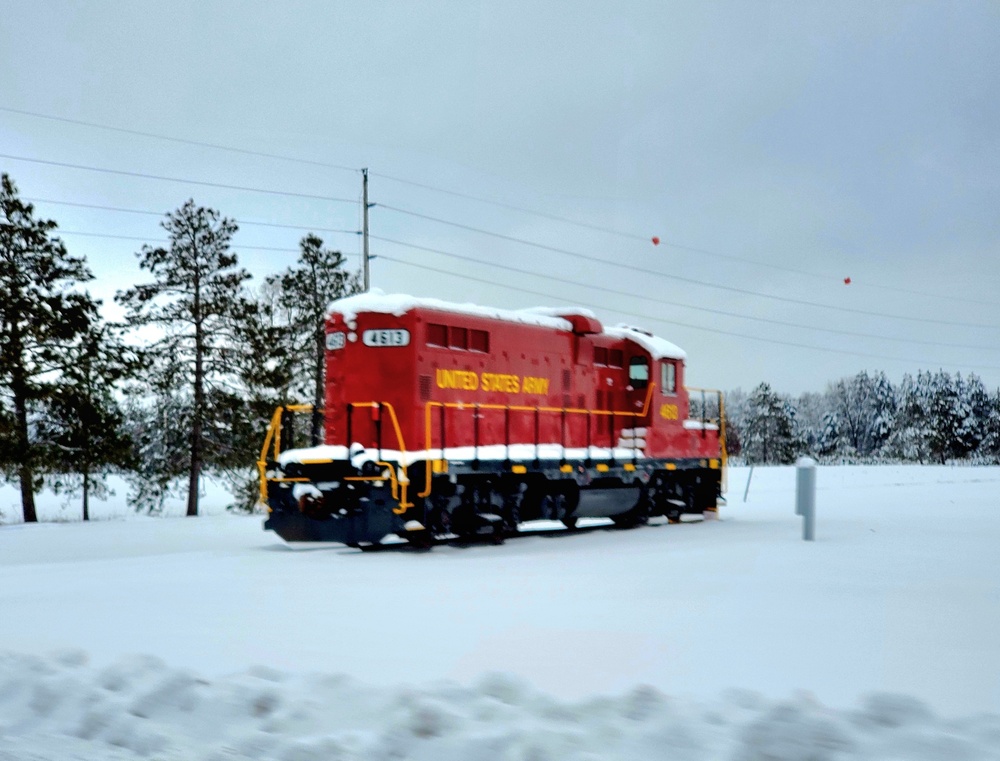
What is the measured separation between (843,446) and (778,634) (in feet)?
354

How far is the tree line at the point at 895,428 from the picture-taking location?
8375cm

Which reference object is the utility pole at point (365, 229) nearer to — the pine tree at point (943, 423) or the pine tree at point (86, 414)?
the pine tree at point (86, 414)

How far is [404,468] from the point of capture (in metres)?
12.4

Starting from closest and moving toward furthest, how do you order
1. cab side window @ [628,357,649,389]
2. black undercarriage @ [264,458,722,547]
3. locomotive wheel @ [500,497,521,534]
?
black undercarriage @ [264,458,722,547] < locomotive wheel @ [500,497,521,534] < cab side window @ [628,357,649,389]

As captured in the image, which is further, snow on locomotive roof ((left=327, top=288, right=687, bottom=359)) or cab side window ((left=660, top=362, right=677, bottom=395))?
cab side window ((left=660, top=362, right=677, bottom=395))

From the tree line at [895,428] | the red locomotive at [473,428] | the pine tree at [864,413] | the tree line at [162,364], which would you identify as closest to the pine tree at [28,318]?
the tree line at [162,364]

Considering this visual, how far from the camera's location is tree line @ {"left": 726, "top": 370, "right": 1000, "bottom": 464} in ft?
275

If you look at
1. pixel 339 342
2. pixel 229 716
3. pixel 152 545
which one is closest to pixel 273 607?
pixel 229 716

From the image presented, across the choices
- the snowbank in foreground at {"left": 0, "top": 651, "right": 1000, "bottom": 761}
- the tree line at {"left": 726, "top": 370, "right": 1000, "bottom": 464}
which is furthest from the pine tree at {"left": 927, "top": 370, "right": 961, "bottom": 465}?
the snowbank in foreground at {"left": 0, "top": 651, "right": 1000, "bottom": 761}

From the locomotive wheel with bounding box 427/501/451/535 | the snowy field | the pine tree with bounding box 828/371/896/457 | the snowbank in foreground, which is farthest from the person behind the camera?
the pine tree with bounding box 828/371/896/457

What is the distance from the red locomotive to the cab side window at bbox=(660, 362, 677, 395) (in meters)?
0.04

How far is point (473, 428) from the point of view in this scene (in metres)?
14.4

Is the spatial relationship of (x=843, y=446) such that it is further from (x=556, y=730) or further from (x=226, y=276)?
(x=556, y=730)

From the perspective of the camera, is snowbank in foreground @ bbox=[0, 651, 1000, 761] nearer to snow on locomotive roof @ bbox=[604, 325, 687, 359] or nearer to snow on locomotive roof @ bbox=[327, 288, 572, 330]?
snow on locomotive roof @ bbox=[327, 288, 572, 330]
